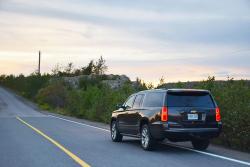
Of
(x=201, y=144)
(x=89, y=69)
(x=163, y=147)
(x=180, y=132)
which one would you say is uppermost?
(x=89, y=69)

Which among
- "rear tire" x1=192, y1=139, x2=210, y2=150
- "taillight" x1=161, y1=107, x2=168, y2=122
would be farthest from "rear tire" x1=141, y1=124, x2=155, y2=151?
"rear tire" x1=192, y1=139, x2=210, y2=150

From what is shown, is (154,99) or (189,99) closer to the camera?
(189,99)

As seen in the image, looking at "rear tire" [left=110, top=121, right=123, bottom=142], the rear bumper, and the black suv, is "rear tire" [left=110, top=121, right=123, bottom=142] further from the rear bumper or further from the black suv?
the rear bumper

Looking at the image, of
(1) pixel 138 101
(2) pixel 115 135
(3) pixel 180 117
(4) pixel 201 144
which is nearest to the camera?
(3) pixel 180 117

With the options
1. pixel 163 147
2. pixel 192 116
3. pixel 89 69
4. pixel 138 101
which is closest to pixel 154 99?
A: pixel 138 101

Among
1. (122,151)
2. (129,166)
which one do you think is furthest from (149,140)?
(129,166)

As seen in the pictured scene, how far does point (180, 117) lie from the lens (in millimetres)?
14336

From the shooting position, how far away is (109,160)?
1268cm

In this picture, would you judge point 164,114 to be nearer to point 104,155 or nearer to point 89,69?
point 104,155

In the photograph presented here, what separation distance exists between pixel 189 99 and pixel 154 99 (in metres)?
1.12

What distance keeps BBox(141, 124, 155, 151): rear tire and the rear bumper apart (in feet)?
1.12

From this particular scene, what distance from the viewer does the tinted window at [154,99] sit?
14879 mm

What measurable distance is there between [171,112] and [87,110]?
27.8m

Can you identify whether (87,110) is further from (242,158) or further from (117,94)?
(242,158)
